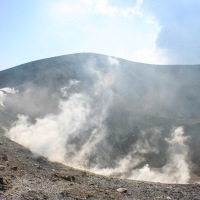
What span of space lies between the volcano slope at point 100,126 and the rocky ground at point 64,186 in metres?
0.06

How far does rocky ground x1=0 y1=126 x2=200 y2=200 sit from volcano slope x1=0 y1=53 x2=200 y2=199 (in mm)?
55

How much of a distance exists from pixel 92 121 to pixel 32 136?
11309 millimetres

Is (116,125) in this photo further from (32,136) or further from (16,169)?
(16,169)

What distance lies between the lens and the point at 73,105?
51.5m

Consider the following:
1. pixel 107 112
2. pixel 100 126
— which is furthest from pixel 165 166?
pixel 107 112

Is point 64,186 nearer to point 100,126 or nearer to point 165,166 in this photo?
point 165,166

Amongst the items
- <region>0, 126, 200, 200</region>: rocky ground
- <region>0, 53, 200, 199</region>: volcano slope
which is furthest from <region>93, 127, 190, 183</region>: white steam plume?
<region>0, 126, 200, 200</region>: rocky ground

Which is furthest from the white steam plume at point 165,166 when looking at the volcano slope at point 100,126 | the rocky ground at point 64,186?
the rocky ground at point 64,186

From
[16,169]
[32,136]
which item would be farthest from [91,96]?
[16,169]

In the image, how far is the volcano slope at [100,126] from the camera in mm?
20906

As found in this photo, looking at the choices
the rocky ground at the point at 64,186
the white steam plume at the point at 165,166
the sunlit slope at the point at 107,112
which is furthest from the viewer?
the sunlit slope at the point at 107,112

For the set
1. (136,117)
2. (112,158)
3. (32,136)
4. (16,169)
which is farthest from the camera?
(136,117)

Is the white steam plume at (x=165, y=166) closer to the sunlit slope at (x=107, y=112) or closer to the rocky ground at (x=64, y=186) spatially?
the sunlit slope at (x=107, y=112)

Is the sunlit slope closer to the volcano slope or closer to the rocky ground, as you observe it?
the volcano slope
